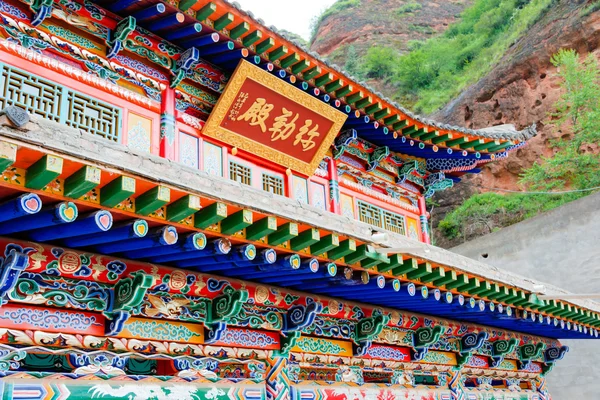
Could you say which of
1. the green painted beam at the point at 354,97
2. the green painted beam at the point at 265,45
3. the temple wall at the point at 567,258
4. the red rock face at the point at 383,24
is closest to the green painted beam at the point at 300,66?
the green painted beam at the point at 265,45

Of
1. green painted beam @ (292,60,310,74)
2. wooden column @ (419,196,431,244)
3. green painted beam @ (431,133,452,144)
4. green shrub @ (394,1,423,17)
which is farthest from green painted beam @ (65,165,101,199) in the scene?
green shrub @ (394,1,423,17)

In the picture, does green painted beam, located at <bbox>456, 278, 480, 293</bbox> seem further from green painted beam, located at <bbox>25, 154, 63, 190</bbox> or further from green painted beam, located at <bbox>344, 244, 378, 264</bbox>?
green painted beam, located at <bbox>25, 154, 63, 190</bbox>

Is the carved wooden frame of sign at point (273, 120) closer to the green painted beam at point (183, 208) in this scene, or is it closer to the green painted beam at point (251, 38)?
the green painted beam at point (251, 38)

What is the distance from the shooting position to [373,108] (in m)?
8.52

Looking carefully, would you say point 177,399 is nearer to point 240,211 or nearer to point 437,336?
point 240,211

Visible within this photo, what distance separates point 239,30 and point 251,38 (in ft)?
0.66

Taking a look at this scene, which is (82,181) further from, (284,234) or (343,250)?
(343,250)

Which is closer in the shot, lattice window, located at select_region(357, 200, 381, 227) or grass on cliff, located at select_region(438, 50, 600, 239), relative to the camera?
lattice window, located at select_region(357, 200, 381, 227)

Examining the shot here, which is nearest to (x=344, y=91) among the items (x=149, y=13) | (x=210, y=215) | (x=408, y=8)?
(x=149, y=13)

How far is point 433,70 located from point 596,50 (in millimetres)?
10976

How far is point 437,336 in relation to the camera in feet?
24.6

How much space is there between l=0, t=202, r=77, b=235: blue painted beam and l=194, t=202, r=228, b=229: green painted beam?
2.77 ft

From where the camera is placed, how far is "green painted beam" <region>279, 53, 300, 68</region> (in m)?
Answer: 7.19

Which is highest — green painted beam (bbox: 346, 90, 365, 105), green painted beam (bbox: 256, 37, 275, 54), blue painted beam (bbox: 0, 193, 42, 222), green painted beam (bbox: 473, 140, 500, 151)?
green painted beam (bbox: 473, 140, 500, 151)
